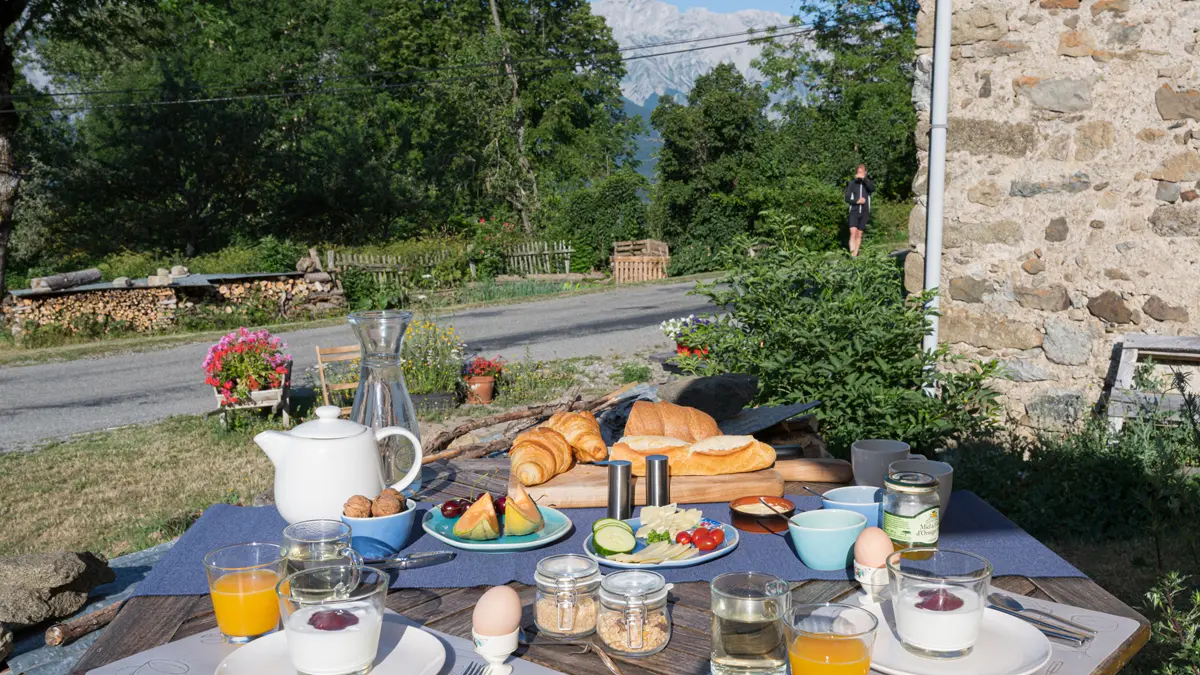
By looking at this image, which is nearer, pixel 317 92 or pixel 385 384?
pixel 385 384

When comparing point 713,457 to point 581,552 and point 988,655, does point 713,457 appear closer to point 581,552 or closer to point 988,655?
point 581,552

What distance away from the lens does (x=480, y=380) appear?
8.69 meters

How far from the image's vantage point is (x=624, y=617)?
156 cm

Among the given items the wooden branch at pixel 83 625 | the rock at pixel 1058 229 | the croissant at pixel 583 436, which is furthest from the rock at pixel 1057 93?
the wooden branch at pixel 83 625

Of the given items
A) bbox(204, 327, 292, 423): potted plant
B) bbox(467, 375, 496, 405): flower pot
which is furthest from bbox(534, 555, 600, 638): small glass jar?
bbox(467, 375, 496, 405): flower pot

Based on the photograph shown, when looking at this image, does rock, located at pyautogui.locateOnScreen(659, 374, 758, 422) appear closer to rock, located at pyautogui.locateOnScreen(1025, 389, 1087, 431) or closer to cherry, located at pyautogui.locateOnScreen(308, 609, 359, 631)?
cherry, located at pyautogui.locateOnScreen(308, 609, 359, 631)

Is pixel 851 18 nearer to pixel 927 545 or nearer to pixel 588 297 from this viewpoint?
pixel 588 297

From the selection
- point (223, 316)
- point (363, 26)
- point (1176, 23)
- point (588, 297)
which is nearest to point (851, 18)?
point (363, 26)

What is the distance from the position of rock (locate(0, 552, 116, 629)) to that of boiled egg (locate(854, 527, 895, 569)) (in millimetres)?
2628

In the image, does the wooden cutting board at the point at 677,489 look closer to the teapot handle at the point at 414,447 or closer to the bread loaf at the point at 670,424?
the teapot handle at the point at 414,447

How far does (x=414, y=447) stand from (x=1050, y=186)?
4799mm

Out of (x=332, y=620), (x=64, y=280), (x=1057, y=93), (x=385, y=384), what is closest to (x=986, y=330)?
(x=1057, y=93)

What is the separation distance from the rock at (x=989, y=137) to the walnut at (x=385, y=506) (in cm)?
503

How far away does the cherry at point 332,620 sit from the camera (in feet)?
4.57
